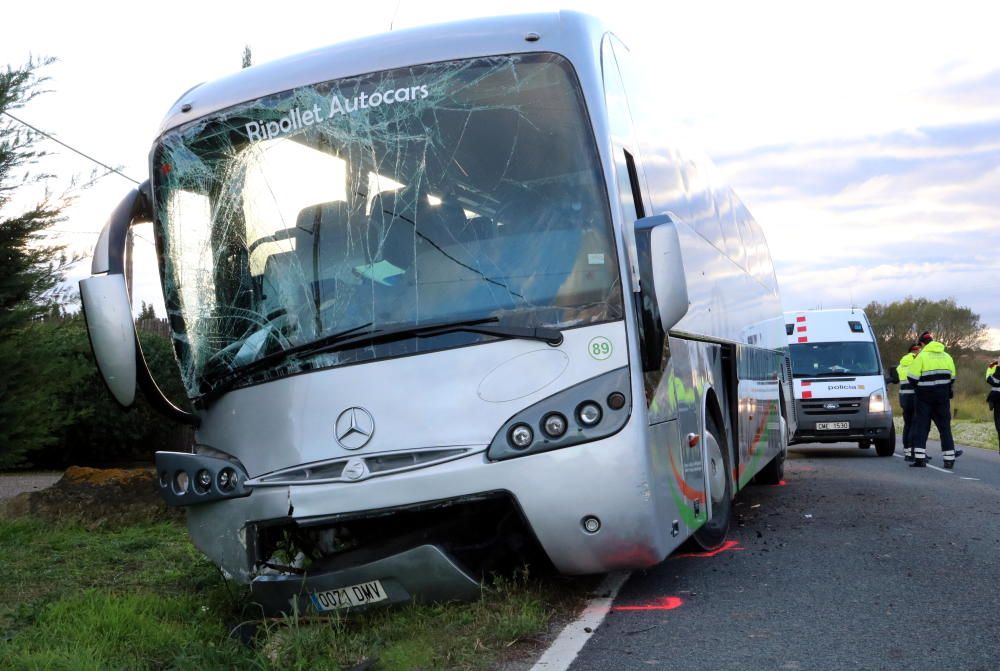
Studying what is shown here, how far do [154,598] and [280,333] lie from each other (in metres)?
1.72

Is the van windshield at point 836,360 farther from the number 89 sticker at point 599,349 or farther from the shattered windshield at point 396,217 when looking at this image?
the number 89 sticker at point 599,349

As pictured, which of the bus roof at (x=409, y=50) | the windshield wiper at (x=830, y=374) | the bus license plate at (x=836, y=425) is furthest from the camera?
the windshield wiper at (x=830, y=374)

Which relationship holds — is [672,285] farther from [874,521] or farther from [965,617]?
[874,521]

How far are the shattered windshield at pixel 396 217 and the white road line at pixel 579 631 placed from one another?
1477 millimetres

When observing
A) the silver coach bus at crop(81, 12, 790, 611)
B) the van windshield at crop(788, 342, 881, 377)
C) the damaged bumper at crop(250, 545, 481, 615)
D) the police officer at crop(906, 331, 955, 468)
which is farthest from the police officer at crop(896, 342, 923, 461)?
the damaged bumper at crop(250, 545, 481, 615)

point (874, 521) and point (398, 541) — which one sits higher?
point (398, 541)

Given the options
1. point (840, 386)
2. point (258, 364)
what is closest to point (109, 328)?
point (258, 364)

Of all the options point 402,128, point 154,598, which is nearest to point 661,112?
point 402,128

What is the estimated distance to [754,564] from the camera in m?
7.27

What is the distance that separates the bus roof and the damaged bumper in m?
2.56

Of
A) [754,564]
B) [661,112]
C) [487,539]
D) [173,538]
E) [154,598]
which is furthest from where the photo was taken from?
[173,538]

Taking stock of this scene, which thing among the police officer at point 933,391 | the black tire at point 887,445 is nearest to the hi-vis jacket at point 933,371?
the police officer at point 933,391

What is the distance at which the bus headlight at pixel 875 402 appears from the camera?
1966cm

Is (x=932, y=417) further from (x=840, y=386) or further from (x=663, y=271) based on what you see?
(x=663, y=271)
